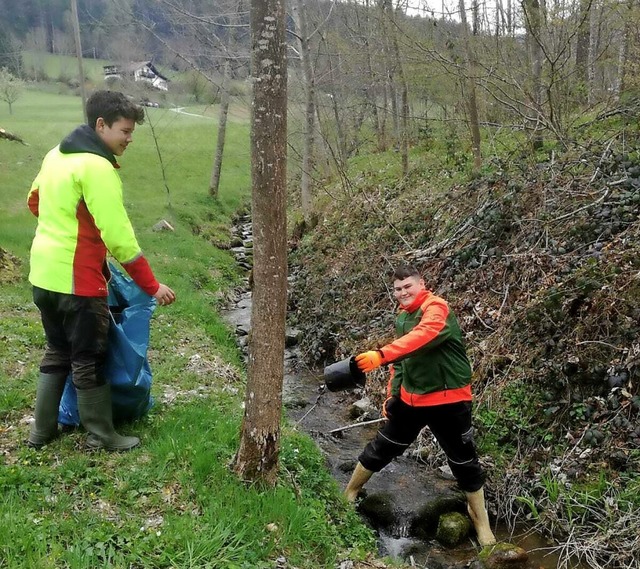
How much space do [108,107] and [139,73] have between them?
3066cm

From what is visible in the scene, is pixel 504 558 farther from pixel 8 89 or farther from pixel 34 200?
pixel 8 89

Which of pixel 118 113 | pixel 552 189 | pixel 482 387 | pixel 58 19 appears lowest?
pixel 482 387

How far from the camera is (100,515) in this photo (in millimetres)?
3445

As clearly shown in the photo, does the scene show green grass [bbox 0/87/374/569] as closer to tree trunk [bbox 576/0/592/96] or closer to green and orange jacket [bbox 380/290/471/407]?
green and orange jacket [bbox 380/290/471/407]

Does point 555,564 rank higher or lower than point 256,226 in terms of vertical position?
lower

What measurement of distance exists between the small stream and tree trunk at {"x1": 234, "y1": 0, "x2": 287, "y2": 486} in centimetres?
159

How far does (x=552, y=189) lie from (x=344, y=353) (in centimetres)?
388

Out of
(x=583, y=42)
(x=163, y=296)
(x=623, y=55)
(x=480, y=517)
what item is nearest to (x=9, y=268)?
(x=163, y=296)

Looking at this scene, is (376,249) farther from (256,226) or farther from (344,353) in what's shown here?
(256,226)

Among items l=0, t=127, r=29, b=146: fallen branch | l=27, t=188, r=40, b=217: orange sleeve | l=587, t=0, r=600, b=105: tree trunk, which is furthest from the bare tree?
l=27, t=188, r=40, b=217: orange sleeve

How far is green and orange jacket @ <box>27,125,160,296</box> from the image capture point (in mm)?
3562

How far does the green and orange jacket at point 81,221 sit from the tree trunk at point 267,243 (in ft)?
3.00

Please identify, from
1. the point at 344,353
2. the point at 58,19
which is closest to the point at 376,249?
the point at 344,353

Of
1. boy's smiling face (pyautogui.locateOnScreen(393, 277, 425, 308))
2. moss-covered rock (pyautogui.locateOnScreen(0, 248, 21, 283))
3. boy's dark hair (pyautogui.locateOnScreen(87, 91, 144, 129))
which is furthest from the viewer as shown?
moss-covered rock (pyautogui.locateOnScreen(0, 248, 21, 283))
